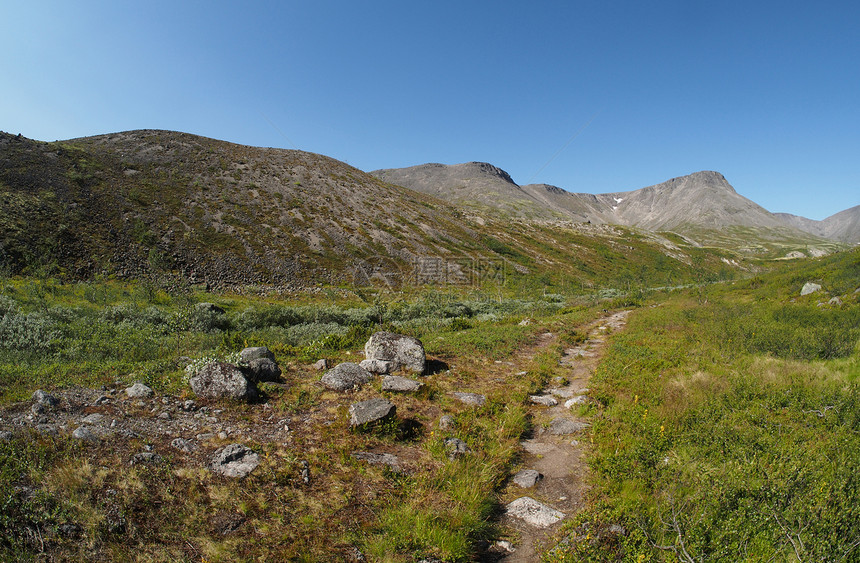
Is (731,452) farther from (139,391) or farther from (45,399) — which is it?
(45,399)

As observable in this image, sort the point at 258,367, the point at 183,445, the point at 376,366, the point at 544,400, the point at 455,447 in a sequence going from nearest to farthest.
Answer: the point at 183,445, the point at 455,447, the point at 258,367, the point at 544,400, the point at 376,366

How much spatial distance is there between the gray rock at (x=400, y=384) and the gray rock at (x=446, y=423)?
6.09ft

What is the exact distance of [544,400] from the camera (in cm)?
1050

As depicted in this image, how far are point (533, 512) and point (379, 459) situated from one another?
2882 millimetres

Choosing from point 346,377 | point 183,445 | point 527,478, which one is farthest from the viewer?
point 346,377

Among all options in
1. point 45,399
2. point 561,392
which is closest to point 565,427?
point 561,392

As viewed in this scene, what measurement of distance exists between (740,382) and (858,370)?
3.28 m

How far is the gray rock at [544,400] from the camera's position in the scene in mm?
10273

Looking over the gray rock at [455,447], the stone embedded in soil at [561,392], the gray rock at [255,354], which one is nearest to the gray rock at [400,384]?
the gray rock at [455,447]

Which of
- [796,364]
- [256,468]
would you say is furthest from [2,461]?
[796,364]

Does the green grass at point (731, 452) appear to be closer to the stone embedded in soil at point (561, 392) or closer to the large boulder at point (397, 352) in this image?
the stone embedded in soil at point (561, 392)

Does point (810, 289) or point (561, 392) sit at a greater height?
point (810, 289)

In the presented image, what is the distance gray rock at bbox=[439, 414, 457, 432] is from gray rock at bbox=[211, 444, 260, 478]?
12.7 ft

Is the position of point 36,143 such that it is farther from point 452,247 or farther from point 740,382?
point 740,382
